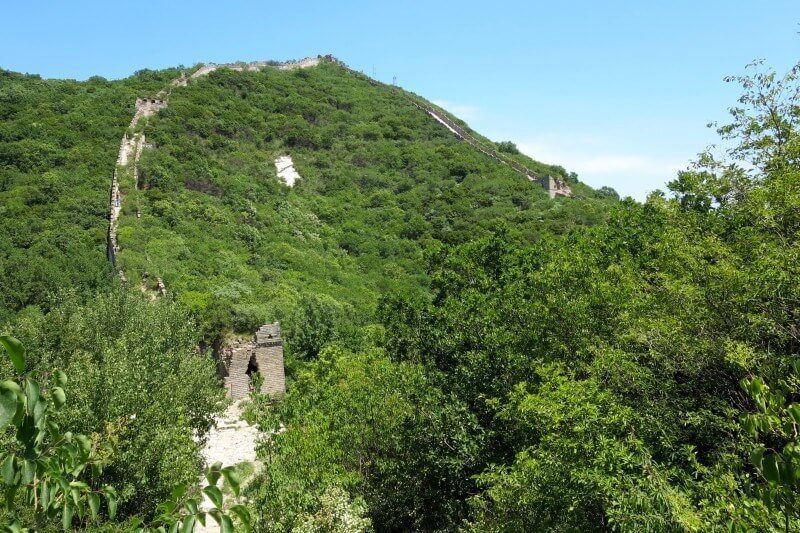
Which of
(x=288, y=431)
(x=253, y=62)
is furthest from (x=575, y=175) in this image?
(x=288, y=431)

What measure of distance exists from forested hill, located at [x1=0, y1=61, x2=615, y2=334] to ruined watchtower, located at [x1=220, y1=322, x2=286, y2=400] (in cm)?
176

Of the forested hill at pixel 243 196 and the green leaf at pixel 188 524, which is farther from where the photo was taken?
the forested hill at pixel 243 196

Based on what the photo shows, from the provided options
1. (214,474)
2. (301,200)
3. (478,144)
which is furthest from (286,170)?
(214,474)

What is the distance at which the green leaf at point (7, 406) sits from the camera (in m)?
1.84

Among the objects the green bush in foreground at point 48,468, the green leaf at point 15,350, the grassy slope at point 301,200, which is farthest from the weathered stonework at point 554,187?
the green leaf at point 15,350

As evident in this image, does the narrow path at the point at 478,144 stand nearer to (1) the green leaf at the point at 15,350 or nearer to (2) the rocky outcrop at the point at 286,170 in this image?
(2) the rocky outcrop at the point at 286,170

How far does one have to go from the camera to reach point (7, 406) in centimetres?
187

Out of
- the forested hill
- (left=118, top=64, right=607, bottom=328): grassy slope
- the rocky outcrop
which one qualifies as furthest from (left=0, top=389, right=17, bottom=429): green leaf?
the rocky outcrop

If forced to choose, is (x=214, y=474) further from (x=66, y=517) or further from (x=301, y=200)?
(x=301, y=200)

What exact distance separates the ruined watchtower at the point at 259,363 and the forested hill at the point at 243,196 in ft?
5.77

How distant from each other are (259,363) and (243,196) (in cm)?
1991

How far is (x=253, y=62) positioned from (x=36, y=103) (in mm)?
26156

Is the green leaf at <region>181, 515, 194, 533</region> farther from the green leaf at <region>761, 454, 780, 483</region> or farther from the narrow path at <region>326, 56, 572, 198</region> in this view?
the narrow path at <region>326, 56, 572, 198</region>

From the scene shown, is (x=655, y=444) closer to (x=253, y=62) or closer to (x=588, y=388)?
(x=588, y=388)
